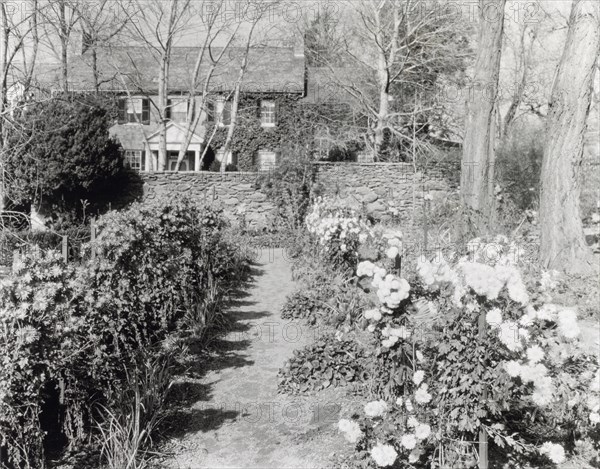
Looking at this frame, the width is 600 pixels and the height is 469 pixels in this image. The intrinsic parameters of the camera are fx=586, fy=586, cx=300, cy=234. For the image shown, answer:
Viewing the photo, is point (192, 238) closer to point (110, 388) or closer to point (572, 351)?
point (110, 388)

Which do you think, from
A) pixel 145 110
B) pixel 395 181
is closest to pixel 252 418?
pixel 395 181

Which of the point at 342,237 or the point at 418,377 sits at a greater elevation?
the point at 342,237

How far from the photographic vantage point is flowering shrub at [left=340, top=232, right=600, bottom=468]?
11.1 ft

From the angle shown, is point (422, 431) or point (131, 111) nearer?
point (422, 431)

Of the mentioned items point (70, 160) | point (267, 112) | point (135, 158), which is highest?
point (267, 112)

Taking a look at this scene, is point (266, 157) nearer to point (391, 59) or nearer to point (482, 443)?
point (391, 59)

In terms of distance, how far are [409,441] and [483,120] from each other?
354 inches

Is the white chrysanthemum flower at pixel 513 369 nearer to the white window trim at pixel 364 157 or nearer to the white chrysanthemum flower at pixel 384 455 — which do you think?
the white chrysanthemum flower at pixel 384 455

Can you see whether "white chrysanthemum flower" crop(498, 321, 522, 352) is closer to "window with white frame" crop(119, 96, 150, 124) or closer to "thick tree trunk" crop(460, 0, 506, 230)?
"thick tree trunk" crop(460, 0, 506, 230)

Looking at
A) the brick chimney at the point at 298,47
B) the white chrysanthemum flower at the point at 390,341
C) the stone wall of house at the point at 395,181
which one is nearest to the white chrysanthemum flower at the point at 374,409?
the white chrysanthemum flower at the point at 390,341

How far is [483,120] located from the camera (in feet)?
36.7

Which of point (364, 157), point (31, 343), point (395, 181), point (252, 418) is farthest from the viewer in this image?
point (364, 157)

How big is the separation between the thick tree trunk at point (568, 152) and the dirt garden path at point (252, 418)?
5239 millimetres

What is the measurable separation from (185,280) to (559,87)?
6996 millimetres
